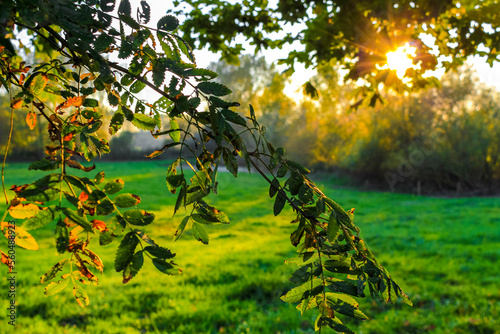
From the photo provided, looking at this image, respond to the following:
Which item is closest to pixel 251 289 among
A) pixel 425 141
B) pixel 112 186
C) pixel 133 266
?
pixel 112 186

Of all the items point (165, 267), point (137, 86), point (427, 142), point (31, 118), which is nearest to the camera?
point (165, 267)

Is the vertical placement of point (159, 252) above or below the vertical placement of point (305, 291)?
above

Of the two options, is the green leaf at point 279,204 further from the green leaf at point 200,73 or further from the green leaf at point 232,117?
the green leaf at point 200,73

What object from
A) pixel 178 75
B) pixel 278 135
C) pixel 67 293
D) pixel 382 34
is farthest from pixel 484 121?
pixel 178 75

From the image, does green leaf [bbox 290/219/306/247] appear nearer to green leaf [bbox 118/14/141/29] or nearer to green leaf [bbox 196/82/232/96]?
green leaf [bbox 196/82/232/96]

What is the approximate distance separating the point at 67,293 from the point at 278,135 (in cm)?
3405

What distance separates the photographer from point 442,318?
5445 millimetres

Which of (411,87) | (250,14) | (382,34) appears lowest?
(411,87)

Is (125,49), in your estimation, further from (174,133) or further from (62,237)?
(62,237)

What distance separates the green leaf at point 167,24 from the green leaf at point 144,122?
0.29m

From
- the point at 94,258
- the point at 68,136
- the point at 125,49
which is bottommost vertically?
the point at 94,258

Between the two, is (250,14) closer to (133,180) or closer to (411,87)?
(411,87)

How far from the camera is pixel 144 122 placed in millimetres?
1335

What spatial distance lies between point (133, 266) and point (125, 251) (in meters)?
0.04
